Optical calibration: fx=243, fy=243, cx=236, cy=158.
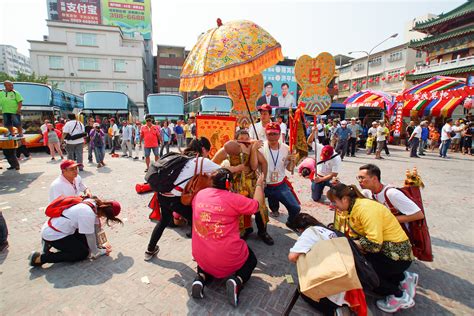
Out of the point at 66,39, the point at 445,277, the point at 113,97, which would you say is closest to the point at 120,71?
the point at 66,39

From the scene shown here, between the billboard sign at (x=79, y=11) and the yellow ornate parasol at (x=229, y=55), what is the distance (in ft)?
167

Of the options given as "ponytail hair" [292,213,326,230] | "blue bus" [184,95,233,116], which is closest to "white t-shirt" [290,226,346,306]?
"ponytail hair" [292,213,326,230]

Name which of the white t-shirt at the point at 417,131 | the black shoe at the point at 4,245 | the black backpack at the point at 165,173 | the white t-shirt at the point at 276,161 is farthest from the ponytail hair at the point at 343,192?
the white t-shirt at the point at 417,131

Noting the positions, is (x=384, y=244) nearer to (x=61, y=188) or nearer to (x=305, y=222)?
(x=305, y=222)

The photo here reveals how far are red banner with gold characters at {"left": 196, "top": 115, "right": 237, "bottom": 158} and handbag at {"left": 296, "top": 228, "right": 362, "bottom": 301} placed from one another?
3.14 m

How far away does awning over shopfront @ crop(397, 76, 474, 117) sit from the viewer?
14.6 metres

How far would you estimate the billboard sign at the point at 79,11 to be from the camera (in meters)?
41.2

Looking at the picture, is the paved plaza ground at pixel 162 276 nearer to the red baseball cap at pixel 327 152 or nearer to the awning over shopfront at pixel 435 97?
the red baseball cap at pixel 327 152

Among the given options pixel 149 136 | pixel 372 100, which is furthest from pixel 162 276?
pixel 372 100

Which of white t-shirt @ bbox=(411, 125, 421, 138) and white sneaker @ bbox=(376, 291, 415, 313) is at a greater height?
white t-shirt @ bbox=(411, 125, 421, 138)

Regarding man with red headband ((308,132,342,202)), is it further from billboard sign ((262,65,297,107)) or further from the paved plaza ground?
billboard sign ((262,65,297,107))

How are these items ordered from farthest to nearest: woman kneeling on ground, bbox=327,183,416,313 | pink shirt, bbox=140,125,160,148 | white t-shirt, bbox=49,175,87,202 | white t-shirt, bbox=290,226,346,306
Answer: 1. pink shirt, bbox=140,125,160,148
2. white t-shirt, bbox=49,175,87,202
3. woman kneeling on ground, bbox=327,183,416,313
4. white t-shirt, bbox=290,226,346,306

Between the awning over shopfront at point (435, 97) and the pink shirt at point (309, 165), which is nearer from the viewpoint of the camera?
the pink shirt at point (309, 165)

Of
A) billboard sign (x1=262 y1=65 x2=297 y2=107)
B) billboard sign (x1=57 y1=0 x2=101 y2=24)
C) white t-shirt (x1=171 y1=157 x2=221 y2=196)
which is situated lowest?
white t-shirt (x1=171 y1=157 x2=221 y2=196)
